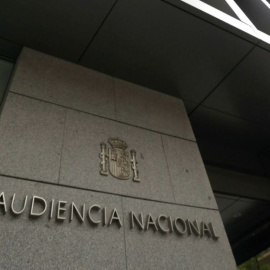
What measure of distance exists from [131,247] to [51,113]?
1638mm

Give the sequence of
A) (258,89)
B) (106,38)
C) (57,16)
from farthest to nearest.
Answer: (258,89), (106,38), (57,16)

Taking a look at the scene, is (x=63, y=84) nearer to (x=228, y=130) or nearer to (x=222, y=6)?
(x=222, y=6)

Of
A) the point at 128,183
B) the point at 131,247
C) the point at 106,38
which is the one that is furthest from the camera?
the point at 106,38

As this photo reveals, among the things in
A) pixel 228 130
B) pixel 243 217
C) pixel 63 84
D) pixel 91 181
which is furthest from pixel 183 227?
pixel 243 217

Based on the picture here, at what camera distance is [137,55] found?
4035 millimetres

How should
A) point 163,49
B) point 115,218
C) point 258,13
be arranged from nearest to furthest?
1. point 115,218
2. point 163,49
3. point 258,13

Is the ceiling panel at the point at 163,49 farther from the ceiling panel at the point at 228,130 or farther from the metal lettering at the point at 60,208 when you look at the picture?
the metal lettering at the point at 60,208

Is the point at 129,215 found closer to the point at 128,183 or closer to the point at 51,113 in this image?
the point at 128,183

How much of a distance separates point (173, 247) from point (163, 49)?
2.59m

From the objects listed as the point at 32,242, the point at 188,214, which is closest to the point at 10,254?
the point at 32,242

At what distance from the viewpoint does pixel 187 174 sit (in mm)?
3643

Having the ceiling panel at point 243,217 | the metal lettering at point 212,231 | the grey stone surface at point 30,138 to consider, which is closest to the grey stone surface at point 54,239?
the grey stone surface at point 30,138

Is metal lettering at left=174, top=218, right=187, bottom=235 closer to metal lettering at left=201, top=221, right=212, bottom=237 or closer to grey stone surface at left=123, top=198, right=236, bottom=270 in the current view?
grey stone surface at left=123, top=198, right=236, bottom=270

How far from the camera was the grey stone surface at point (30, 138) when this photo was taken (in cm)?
259
